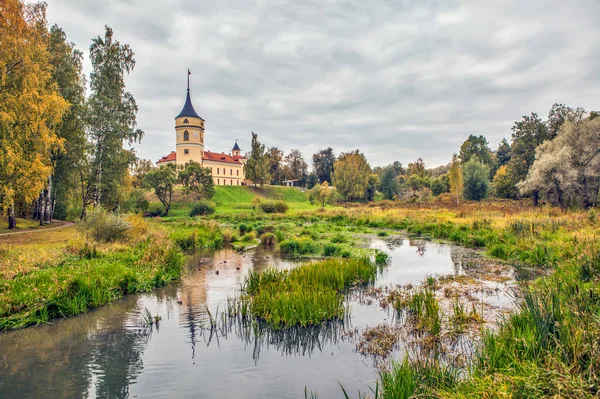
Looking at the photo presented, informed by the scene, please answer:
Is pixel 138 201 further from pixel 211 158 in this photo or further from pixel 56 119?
pixel 211 158

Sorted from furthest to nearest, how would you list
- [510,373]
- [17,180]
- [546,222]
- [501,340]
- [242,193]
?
[242,193] < [546,222] < [17,180] < [501,340] < [510,373]

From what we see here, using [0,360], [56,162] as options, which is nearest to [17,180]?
[56,162]

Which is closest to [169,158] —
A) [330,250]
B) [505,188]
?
[505,188]

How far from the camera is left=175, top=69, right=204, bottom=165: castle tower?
255ft

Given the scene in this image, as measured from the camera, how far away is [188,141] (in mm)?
77688

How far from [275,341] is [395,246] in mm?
16492

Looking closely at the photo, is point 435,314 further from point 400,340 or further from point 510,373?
point 510,373

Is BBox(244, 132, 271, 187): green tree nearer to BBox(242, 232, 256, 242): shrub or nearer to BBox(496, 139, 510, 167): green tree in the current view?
BBox(242, 232, 256, 242): shrub

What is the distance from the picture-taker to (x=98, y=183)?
2916cm

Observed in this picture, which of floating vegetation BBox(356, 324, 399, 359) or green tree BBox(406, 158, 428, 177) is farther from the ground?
green tree BBox(406, 158, 428, 177)

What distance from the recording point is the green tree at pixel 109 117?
29656 mm

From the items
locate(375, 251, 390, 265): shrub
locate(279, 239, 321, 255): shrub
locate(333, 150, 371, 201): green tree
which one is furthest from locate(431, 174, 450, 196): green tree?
locate(375, 251, 390, 265): shrub

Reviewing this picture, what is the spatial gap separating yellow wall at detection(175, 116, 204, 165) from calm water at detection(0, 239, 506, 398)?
7044 cm

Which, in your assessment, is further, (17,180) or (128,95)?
(128,95)
